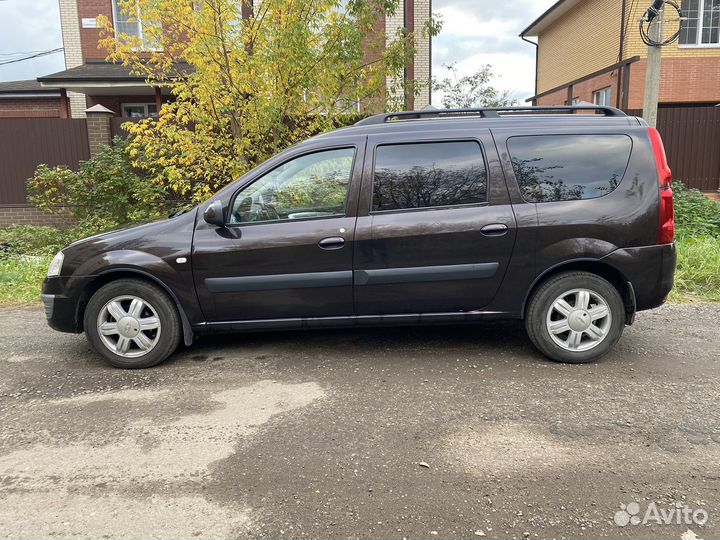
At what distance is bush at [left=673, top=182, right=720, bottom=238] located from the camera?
9.69m

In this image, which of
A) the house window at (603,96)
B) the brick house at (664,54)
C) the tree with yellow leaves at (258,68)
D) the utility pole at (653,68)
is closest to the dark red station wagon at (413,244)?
the tree with yellow leaves at (258,68)

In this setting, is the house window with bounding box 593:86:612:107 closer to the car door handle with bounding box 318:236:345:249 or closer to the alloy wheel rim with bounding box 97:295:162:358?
the car door handle with bounding box 318:236:345:249

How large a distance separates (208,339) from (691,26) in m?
19.2

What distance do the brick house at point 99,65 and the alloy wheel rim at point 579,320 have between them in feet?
40.1

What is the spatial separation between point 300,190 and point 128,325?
1.73m

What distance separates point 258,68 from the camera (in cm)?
765

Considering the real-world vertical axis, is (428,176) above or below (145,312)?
above

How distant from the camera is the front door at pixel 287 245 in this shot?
14.1 feet

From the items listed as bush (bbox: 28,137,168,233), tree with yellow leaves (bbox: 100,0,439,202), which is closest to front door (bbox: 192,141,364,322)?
tree with yellow leaves (bbox: 100,0,439,202)

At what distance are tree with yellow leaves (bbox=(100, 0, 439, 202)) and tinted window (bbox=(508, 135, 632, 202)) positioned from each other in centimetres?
438

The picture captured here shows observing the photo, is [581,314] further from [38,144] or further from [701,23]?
[701,23]

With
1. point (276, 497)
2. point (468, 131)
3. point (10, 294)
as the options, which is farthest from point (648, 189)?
point (10, 294)

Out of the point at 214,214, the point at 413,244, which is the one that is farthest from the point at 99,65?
the point at 413,244

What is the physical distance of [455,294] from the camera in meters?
4.39
